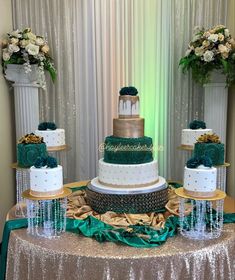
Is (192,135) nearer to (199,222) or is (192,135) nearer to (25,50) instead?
(199,222)

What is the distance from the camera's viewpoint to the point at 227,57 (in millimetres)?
2840

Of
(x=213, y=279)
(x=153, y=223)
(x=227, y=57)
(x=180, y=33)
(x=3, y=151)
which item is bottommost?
(x=213, y=279)

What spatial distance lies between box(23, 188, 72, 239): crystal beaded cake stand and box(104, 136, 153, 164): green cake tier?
476 millimetres

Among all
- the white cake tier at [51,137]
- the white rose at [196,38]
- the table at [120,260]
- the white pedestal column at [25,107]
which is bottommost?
the table at [120,260]

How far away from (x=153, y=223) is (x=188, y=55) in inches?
67.2

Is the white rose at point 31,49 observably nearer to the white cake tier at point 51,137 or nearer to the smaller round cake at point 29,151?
the white cake tier at point 51,137

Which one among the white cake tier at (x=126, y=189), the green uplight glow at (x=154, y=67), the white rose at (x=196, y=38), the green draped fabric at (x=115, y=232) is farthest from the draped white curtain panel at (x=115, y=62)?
the green draped fabric at (x=115, y=232)

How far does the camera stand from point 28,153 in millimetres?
2137

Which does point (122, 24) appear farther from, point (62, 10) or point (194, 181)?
point (194, 181)

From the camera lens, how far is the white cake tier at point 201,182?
1.68 meters

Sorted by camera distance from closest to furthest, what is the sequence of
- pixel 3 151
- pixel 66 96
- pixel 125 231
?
pixel 125 231 → pixel 3 151 → pixel 66 96

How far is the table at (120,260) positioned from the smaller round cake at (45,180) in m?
0.26

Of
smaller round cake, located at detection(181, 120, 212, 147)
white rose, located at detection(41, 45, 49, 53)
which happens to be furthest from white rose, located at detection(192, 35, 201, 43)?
white rose, located at detection(41, 45, 49, 53)

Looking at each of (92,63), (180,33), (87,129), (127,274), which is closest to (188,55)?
(180,33)
